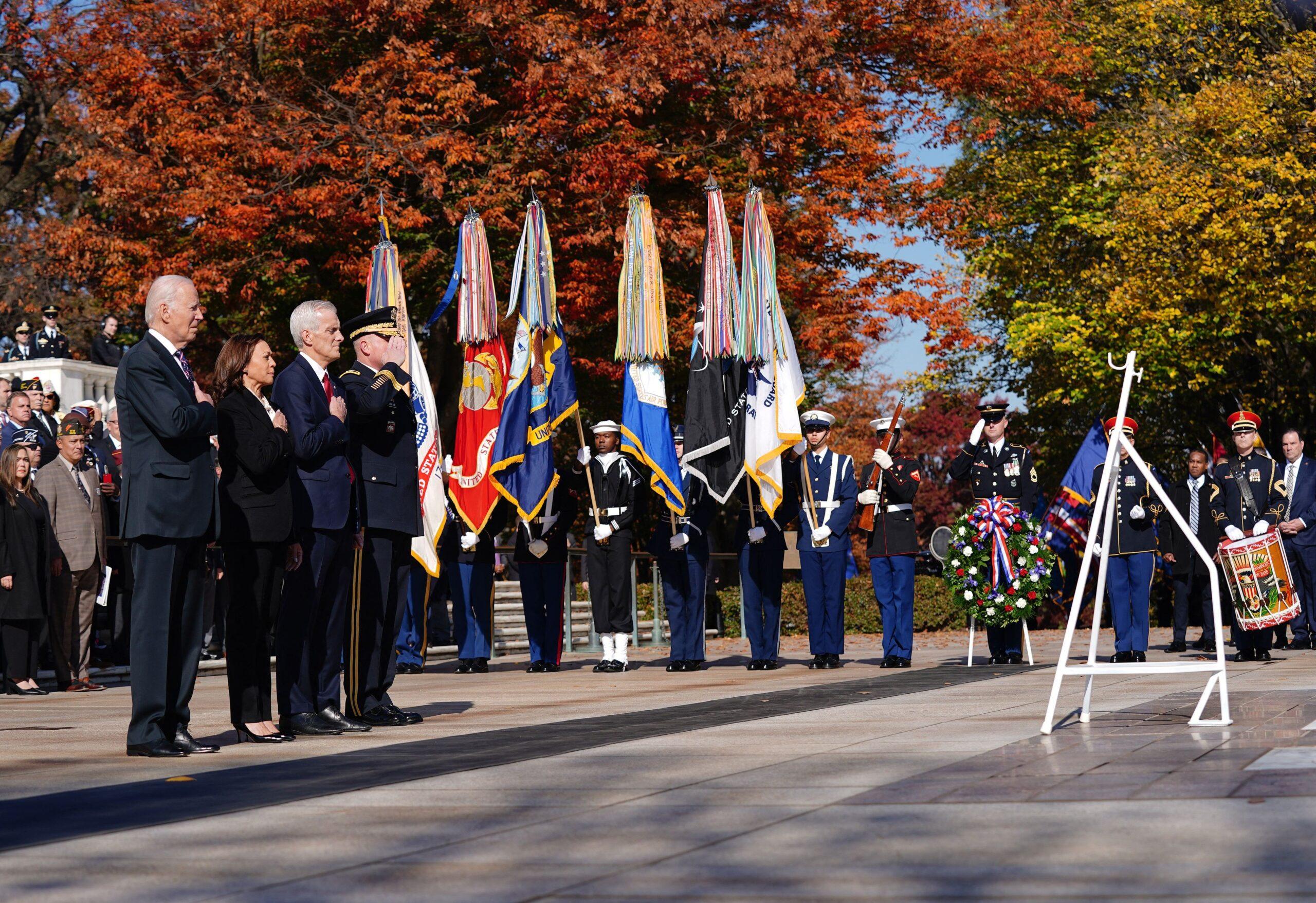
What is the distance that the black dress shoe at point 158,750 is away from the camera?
706cm

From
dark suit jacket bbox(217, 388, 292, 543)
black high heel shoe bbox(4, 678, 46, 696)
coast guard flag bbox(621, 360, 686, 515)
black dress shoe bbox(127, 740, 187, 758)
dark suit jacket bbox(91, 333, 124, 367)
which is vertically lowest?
black dress shoe bbox(127, 740, 187, 758)

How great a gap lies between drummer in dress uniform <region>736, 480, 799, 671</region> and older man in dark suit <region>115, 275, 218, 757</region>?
7256 millimetres

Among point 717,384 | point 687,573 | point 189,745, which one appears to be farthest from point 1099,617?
point 687,573

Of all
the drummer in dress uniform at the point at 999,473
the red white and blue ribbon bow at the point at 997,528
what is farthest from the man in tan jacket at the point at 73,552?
the red white and blue ribbon bow at the point at 997,528

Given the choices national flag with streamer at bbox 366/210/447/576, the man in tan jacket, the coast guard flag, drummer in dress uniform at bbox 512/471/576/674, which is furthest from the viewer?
drummer in dress uniform at bbox 512/471/576/674

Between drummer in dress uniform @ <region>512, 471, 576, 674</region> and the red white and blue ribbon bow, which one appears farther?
drummer in dress uniform @ <region>512, 471, 576, 674</region>

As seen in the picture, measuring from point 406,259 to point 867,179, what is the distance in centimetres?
686

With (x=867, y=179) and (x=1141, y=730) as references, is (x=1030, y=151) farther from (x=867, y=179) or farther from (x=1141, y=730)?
(x=1141, y=730)

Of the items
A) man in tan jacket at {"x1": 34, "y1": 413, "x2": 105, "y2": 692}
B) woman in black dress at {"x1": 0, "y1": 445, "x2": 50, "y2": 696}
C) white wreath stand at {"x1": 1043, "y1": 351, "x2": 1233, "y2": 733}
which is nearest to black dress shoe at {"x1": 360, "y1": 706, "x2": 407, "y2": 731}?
white wreath stand at {"x1": 1043, "y1": 351, "x2": 1233, "y2": 733}

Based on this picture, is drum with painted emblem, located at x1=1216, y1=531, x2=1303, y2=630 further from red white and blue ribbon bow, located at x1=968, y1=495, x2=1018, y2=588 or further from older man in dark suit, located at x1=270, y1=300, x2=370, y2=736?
older man in dark suit, located at x1=270, y1=300, x2=370, y2=736

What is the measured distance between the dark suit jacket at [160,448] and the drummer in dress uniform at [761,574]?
7307mm

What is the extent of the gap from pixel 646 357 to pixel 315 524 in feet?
22.0

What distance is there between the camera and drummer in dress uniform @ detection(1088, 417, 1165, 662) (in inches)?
539

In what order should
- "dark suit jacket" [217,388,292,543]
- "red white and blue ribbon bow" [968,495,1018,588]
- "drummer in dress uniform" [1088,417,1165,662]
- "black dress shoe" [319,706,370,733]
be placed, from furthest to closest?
1. "drummer in dress uniform" [1088,417,1165,662]
2. "red white and blue ribbon bow" [968,495,1018,588]
3. "black dress shoe" [319,706,370,733]
4. "dark suit jacket" [217,388,292,543]
